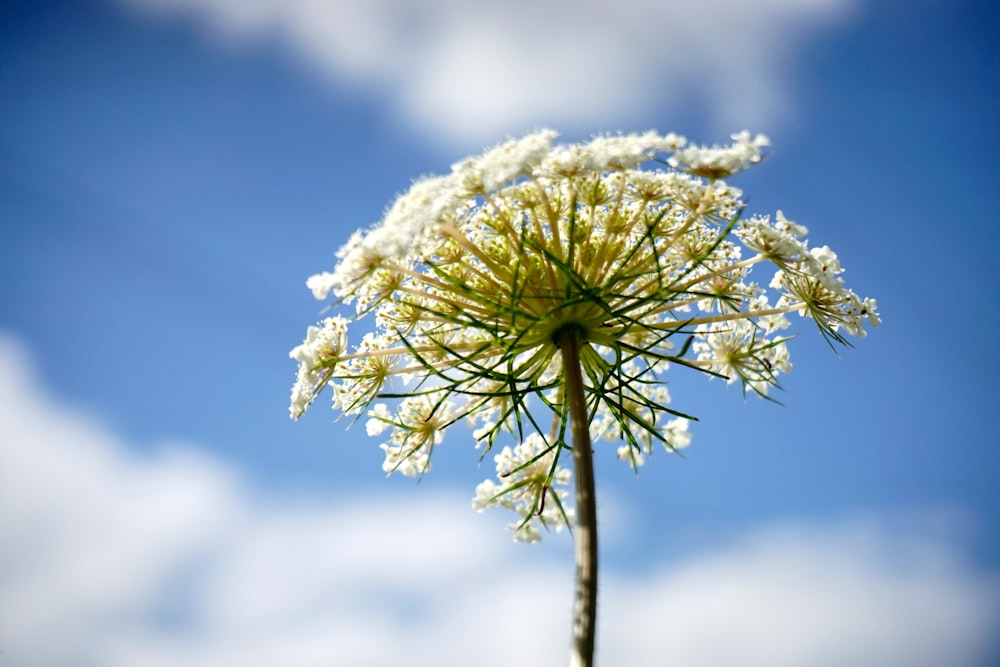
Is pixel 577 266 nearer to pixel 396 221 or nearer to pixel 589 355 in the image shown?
pixel 589 355

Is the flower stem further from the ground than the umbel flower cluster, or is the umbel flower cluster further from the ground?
the umbel flower cluster

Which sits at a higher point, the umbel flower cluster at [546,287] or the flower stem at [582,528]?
the umbel flower cluster at [546,287]

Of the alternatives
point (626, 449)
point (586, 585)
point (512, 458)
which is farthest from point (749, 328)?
point (586, 585)

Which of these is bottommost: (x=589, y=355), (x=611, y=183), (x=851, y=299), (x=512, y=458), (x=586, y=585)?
(x=586, y=585)

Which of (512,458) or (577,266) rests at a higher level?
(577,266)

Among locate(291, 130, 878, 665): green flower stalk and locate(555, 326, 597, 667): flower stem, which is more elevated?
locate(291, 130, 878, 665): green flower stalk

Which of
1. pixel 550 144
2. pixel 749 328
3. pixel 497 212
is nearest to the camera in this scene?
pixel 550 144

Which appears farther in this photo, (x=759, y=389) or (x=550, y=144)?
(x=759, y=389)

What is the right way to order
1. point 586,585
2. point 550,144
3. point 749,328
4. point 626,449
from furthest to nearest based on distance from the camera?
point 626,449
point 749,328
point 550,144
point 586,585
